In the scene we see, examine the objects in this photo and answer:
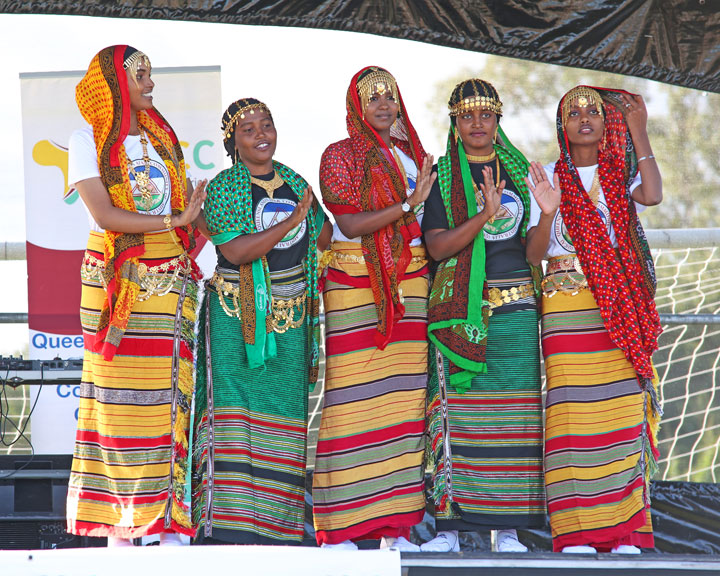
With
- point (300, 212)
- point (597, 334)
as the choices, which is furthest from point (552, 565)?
point (300, 212)

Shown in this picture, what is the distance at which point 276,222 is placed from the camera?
3633 mm

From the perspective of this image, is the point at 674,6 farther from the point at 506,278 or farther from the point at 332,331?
the point at 332,331

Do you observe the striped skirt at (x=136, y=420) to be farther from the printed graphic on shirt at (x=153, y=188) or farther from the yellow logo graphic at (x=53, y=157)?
the yellow logo graphic at (x=53, y=157)

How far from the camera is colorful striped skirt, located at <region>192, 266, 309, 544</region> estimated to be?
350 cm

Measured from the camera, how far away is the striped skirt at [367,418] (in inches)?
141

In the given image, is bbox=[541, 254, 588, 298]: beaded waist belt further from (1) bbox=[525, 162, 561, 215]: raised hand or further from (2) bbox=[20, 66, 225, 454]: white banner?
(2) bbox=[20, 66, 225, 454]: white banner

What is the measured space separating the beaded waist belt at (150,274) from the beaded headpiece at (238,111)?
1.95ft

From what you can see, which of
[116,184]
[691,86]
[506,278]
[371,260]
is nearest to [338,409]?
[371,260]

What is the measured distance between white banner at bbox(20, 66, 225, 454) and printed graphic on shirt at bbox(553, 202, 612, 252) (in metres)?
2.04

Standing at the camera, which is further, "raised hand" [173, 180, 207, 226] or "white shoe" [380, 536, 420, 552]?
"white shoe" [380, 536, 420, 552]

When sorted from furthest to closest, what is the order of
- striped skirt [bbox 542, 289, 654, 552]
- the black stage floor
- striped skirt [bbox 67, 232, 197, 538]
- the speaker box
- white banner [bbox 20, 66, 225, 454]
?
white banner [bbox 20, 66, 225, 454] → the speaker box → striped skirt [bbox 542, 289, 654, 552] → striped skirt [bbox 67, 232, 197, 538] → the black stage floor

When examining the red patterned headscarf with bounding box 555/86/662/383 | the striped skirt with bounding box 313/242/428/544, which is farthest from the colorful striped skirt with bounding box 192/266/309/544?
the red patterned headscarf with bounding box 555/86/662/383

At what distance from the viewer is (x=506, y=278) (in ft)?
12.1

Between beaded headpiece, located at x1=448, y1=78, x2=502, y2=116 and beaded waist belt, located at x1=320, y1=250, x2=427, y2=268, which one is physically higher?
beaded headpiece, located at x1=448, y1=78, x2=502, y2=116
